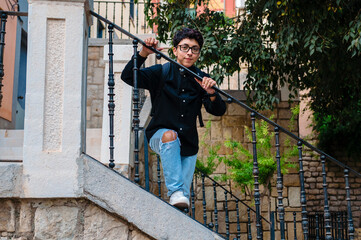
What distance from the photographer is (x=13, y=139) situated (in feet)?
19.4

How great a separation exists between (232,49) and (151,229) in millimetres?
4573

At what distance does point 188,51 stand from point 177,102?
436mm

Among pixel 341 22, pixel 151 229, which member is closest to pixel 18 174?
pixel 151 229

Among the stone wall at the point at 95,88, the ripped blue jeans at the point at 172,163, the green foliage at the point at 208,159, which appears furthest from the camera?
the stone wall at the point at 95,88

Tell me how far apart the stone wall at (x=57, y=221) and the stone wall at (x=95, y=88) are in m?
5.96

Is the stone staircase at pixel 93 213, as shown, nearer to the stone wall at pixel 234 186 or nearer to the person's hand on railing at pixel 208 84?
the person's hand on railing at pixel 208 84

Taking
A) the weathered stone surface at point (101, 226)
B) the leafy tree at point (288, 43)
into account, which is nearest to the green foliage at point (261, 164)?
the leafy tree at point (288, 43)

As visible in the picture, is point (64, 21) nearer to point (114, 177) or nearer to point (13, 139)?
point (114, 177)

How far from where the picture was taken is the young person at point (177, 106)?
10.3ft

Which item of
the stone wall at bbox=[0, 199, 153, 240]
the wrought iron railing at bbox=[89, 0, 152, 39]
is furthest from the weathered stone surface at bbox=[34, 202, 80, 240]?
the wrought iron railing at bbox=[89, 0, 152, 39]

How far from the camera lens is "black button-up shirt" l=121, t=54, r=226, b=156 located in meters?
3.24

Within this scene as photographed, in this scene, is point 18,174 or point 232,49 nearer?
point 18,174

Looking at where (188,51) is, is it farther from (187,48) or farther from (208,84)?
(208,84)

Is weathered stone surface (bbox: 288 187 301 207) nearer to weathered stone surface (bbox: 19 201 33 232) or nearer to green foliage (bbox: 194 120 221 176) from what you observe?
green foliage (bbox: 194 120 221 176)
